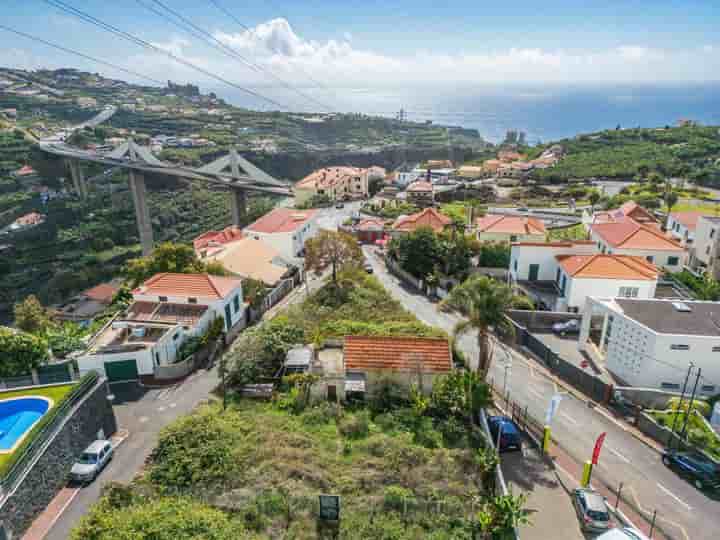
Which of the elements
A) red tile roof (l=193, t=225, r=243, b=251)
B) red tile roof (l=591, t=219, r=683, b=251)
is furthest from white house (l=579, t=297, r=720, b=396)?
red tile roof (l=193, t=225, r=243, b=251)

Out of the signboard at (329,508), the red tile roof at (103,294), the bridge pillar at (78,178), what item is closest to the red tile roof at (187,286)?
the signboard at (329,508)

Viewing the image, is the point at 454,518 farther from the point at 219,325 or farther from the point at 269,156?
the point at 269,156

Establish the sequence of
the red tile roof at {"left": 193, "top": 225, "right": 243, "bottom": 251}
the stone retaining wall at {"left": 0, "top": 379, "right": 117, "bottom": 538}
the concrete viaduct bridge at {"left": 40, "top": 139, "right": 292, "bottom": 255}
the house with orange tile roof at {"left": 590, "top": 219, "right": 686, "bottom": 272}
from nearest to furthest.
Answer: the stone retaining wall at {"left": 0, "top": 379, "right": 117, "bottom": 538}, the house with orange tile roof at {"left": 590, "top": 219, "right": 686, "bottom": 272}, the red tile roof at {"left": 193, "top": 225, "right": 243, "bottom": 251}, the concrete viaduct bridge at {"left": 40, "top": 139, "right": 292, "bottom": 255}

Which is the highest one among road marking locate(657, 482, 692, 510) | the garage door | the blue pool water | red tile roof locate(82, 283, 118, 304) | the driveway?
the blue pool water

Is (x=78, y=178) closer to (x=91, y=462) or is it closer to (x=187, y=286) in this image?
(x=187, y=286)

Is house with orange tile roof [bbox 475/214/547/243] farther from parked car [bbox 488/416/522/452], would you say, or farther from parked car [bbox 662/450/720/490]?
parked car [bbox 662/450/720/490]

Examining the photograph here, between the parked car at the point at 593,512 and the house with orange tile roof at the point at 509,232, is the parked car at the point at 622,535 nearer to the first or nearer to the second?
the parked car at the point at 593,512

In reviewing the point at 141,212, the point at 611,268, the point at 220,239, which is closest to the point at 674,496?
the point at 611,268
